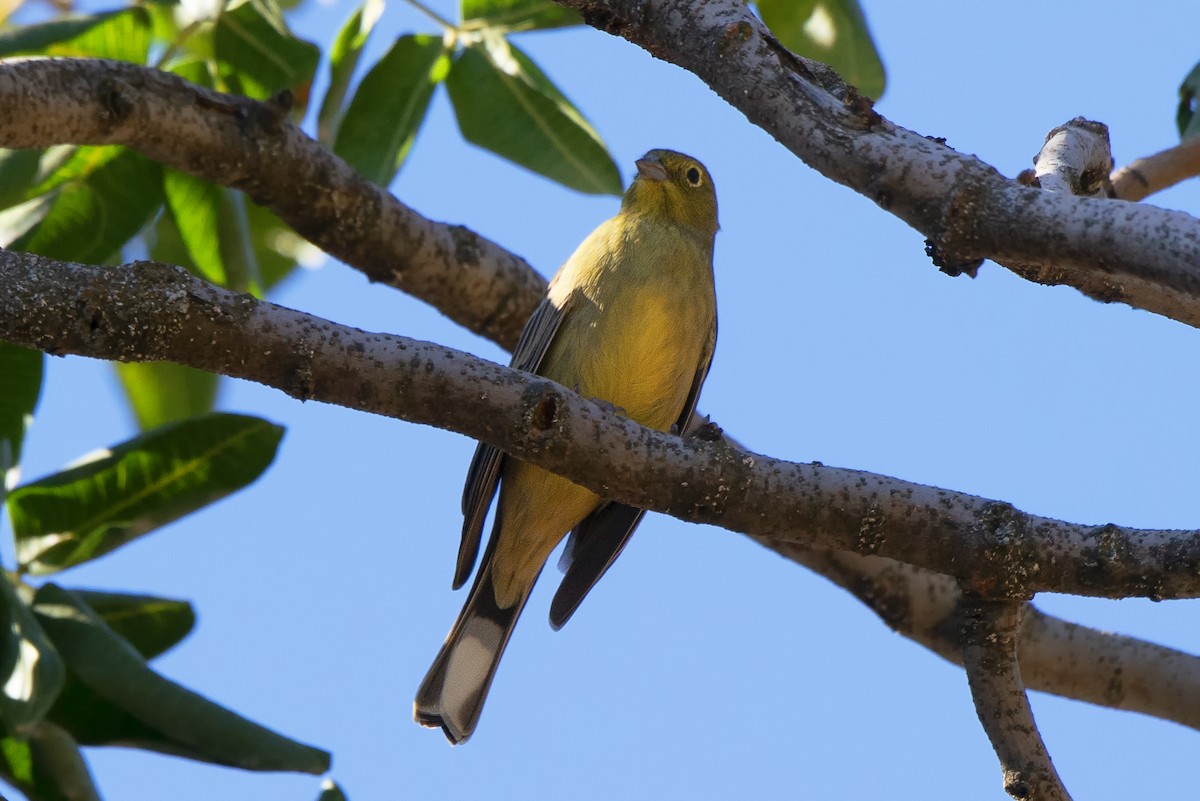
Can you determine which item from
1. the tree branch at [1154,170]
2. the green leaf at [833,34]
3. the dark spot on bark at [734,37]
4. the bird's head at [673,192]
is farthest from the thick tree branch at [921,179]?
the bird's head at [673,192]

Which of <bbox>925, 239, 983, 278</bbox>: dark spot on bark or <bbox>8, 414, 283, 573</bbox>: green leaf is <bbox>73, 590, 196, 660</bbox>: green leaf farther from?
<bbox>925, 239, 983, 278</bbox>: dark spot on bark

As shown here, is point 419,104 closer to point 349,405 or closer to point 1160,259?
point 349,405

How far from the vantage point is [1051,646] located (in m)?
Result: 4.71

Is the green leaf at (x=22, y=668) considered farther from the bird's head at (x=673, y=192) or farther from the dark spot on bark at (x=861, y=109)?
the bird's head at (x=673, y=192)

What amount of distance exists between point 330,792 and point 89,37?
266cm

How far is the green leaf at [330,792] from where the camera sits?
3.61m

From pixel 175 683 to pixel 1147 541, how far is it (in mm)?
2626

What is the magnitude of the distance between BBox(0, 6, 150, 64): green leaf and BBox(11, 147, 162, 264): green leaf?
34 cm

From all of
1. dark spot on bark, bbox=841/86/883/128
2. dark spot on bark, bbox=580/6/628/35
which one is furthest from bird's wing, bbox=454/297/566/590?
dark spot on bark, bbox=841/86/883/128

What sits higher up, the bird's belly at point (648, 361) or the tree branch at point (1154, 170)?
the tree branch at point (1154, 170)

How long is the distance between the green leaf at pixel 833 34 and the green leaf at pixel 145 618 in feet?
9.26

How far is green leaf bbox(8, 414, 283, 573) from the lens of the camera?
13.2 ft

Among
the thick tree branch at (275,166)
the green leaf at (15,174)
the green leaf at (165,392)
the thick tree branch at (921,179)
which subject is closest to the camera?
the thick tree branch at (921,179)

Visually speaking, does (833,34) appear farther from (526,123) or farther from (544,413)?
(544,413)
